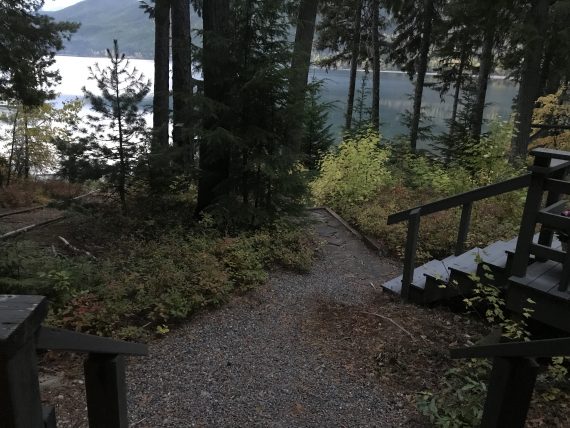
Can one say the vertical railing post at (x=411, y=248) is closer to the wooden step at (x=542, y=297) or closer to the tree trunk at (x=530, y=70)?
the wooden step at (x=542, y=297)

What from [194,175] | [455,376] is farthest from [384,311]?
[194,175]

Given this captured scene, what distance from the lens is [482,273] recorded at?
16.0 ft

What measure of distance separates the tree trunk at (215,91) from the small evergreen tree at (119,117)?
1.62 m

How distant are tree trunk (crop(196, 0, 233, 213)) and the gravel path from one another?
2726mm

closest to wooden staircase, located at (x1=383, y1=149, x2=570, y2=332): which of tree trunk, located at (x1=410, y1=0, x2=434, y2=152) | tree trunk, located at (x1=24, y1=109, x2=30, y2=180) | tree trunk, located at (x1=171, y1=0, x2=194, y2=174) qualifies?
tree trunk, located at (x1=171, y1=0, x2=194, y2=174)

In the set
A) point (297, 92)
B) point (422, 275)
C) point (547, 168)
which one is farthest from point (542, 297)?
point (297, 92)

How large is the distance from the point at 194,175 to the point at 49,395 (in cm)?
495

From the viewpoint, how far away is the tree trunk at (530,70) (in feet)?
32.9

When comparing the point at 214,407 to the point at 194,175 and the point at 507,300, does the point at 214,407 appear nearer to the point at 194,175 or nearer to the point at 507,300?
the point at 507,300

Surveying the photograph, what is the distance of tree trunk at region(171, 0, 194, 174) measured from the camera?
7164 millimetres

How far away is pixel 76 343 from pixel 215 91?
21.1 feet

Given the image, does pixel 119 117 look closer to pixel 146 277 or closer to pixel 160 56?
pixel 146 277

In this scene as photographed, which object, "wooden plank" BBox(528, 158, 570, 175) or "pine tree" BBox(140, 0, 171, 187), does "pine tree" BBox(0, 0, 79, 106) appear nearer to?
"pine tree" BBox(140, 0, 171, 187)

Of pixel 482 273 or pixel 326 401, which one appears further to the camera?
pixel 482 273
